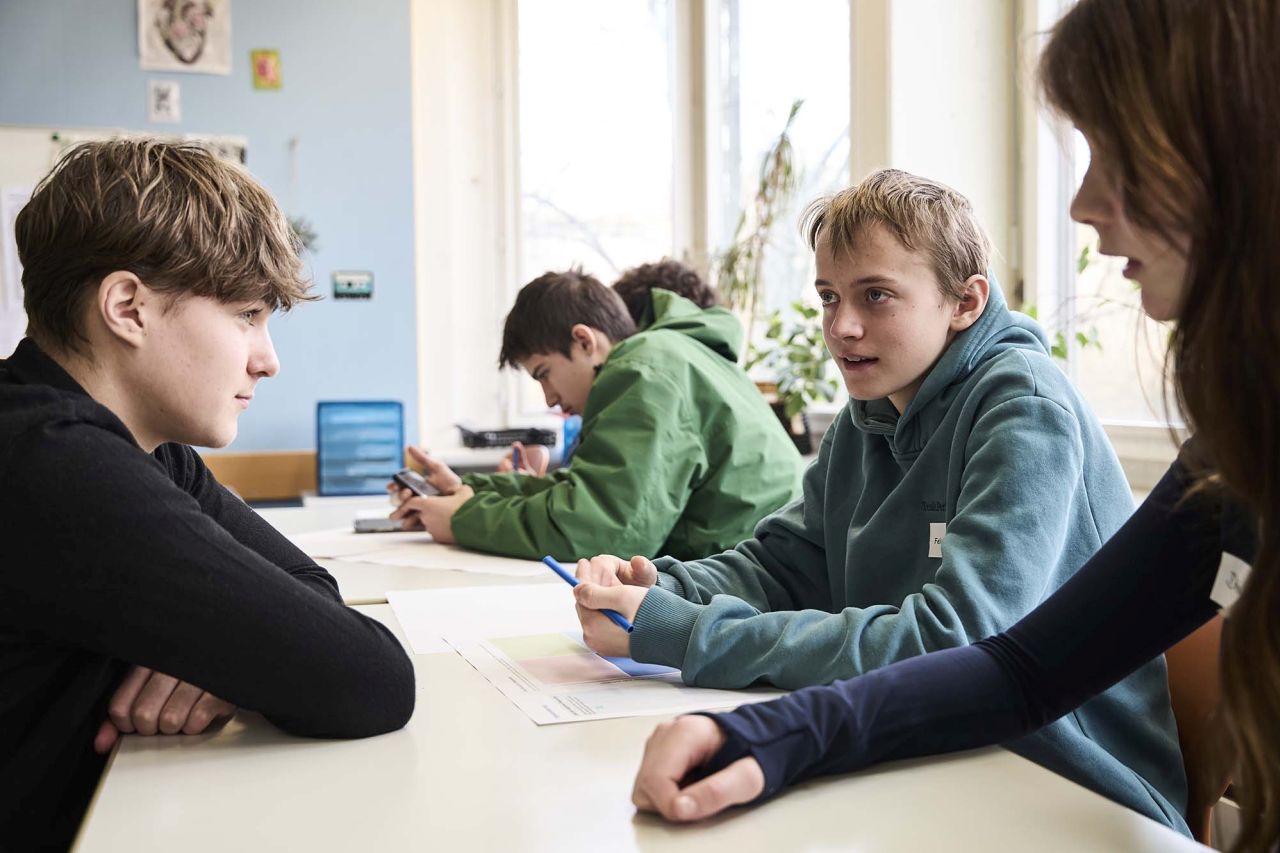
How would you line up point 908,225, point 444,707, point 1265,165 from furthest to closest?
point 908,225 < point 444,707 < point 1265,165

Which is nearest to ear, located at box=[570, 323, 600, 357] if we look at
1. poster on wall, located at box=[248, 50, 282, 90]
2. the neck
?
the neck

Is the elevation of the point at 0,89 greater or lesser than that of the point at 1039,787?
greater

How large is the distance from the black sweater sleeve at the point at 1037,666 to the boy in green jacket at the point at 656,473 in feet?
3.26

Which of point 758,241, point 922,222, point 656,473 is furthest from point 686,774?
point 758,241

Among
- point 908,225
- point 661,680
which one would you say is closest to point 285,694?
point 661,680

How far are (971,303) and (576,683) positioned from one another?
2.01ft

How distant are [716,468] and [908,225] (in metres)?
0.73

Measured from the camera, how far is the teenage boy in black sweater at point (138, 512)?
2.65 feet

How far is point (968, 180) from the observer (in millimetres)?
2779

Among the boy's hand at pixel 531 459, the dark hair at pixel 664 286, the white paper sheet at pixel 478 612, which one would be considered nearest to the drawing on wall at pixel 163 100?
the boy's hand at pixel 531 459

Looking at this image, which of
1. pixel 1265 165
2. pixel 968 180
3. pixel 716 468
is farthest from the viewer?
pixel 968 180

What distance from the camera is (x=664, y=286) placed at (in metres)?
2.44

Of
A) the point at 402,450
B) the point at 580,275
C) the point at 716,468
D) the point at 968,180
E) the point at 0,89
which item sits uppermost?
the point at 0,89

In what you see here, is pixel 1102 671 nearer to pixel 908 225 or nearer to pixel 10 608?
pixel 908 225
